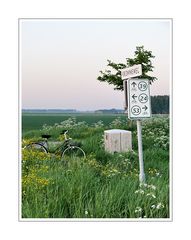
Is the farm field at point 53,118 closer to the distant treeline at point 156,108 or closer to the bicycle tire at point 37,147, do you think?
the distant treeline at point 156,108

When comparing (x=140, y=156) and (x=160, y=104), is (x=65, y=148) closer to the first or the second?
(x=140, y=156)

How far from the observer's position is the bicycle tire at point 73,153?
4609 millimetres

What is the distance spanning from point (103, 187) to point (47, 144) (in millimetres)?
555

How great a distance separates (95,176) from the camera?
4559mm

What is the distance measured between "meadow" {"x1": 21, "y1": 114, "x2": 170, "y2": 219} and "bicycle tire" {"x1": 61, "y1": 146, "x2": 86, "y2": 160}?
0.03m

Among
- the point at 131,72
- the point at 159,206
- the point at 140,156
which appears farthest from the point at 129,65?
the point at 159,206

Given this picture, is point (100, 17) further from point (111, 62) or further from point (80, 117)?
point (80, 117)

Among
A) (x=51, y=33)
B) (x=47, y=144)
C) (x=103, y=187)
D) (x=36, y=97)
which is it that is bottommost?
(x=103, y=187)

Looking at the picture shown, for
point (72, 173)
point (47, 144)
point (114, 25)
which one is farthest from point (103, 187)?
point (114, 25)

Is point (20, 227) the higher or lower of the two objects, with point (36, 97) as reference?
lower

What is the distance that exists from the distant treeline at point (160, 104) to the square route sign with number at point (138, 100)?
0.04 m

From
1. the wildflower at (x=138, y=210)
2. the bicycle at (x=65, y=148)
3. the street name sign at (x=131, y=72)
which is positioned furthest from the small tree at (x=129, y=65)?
the wildflower at (x=138, y=210)

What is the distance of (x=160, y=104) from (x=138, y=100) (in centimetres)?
17

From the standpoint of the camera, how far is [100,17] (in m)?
4.50
